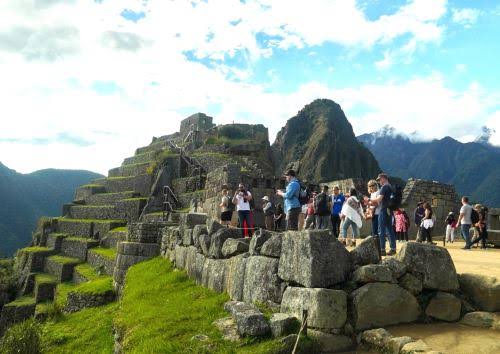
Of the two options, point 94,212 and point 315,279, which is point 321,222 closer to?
point 315,279

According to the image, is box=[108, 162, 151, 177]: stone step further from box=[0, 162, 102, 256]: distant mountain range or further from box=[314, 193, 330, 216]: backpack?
box=[0, 162, 102, 256]: distant mountain range

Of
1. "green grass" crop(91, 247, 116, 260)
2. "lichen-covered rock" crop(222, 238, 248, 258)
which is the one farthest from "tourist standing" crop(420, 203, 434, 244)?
"green grass" crop(91, 247, 116, 260)

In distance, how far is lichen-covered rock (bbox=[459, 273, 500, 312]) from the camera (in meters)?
5.18

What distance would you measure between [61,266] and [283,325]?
27.5 m

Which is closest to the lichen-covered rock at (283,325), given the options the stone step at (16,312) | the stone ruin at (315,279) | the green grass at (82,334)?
the stone ruin at (315,279)

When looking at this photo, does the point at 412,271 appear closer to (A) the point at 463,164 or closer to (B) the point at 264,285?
(B) the point at 264,285

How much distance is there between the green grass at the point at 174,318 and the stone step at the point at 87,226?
21378mm

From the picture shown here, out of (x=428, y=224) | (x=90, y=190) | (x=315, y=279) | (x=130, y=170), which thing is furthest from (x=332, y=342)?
(x=90, y=190)

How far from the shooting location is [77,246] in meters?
31.2

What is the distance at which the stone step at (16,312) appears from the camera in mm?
23703

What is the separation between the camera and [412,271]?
5359 mm

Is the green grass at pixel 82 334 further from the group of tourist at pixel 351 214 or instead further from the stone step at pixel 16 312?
the stone step at pixel 16 312

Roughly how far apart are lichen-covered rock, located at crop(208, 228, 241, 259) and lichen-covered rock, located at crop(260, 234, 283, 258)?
6.52 ft

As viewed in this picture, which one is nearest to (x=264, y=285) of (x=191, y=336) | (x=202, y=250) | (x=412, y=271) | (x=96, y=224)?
(x=191, y=336)
